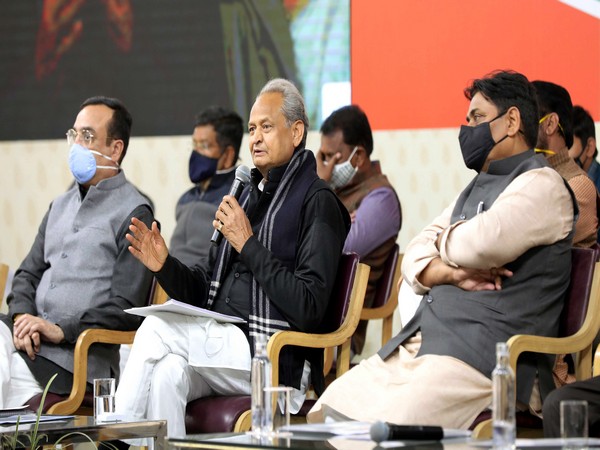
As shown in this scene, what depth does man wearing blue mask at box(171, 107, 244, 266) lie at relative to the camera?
5.55 m

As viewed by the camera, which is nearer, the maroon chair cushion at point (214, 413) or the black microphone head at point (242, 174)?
the maroon chair cushion at point (214, 413)

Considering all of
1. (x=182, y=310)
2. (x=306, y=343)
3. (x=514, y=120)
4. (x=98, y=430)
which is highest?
(x=514, y=120)

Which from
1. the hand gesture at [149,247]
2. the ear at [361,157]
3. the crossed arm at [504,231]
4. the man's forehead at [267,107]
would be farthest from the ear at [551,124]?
the hand gesture at [149,247]

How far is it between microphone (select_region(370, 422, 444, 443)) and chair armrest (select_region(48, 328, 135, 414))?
182 centimetres

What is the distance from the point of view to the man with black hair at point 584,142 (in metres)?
4.93

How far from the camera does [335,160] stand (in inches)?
205

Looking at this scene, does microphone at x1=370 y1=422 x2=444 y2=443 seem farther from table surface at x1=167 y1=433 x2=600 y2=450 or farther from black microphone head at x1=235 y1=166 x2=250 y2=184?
black microphone head at x1=235 y1=166 x2=250 y2=184

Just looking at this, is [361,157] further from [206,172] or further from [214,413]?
[214,413]

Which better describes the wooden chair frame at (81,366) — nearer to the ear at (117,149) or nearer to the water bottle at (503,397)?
the ear at (117,149)

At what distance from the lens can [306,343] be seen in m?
3.45

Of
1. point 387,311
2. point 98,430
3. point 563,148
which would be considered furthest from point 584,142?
point 98,430

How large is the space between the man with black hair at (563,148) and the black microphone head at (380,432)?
1.83m

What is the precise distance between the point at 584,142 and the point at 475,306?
1978 mm

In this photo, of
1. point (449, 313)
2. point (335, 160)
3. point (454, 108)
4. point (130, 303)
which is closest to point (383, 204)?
point (335, 160)
